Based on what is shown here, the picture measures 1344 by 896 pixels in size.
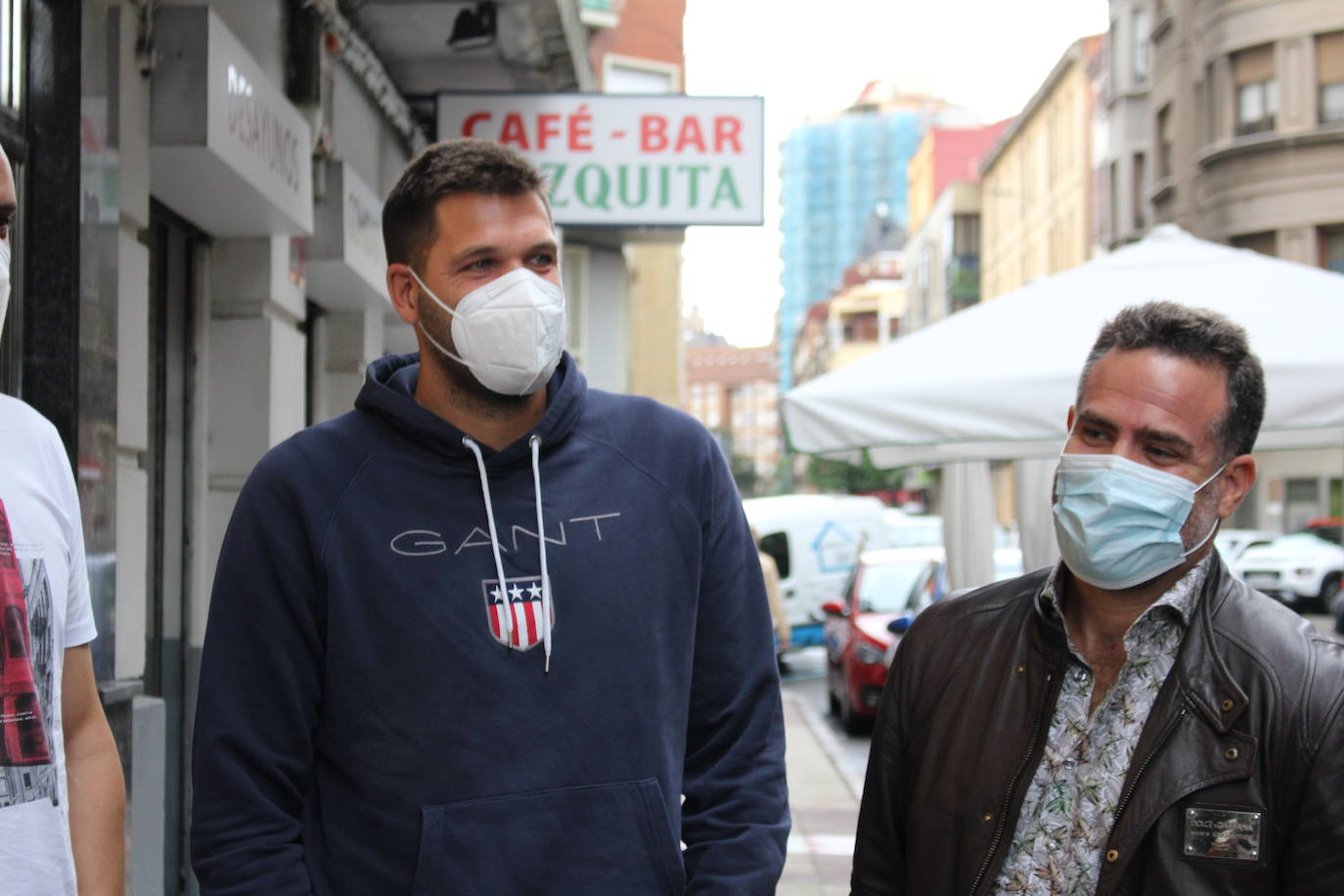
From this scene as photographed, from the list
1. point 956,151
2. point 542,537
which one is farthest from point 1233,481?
point 956,151

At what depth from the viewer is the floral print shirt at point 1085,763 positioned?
2.65 metres

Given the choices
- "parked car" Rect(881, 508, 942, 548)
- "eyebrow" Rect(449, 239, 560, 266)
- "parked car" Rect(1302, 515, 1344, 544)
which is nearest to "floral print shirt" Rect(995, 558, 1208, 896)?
"eyebrow" Rect(449, 239, 560, 266)

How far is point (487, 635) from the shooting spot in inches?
103

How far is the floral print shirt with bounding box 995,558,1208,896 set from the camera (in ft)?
8.70

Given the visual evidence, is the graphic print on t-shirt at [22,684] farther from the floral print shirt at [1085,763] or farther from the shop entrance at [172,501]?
the shop entrance at [172,501]

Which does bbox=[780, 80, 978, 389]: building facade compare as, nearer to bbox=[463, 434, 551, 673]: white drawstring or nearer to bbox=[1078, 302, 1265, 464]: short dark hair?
bbox=[1078, 302, 1265, 464]: short dark hair

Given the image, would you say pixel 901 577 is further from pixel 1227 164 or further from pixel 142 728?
pixel 1227 164

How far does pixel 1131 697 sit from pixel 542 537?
966 millimetres

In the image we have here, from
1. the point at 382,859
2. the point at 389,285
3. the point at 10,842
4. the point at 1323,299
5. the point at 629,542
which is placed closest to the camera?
the point at 10,842

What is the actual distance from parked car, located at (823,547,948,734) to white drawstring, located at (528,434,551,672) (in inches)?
433

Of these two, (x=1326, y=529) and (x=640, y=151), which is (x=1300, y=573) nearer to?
(x=1326, y=529)

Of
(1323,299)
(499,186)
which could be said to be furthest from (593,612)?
(1323,299)

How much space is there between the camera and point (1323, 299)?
6836mm

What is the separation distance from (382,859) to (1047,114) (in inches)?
2411
